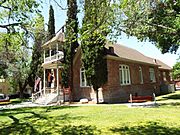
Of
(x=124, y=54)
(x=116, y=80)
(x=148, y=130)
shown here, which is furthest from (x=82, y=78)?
(x=148, y=130)

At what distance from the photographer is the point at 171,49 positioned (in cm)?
2767

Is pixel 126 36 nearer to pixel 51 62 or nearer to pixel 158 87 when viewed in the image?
pixel 51 62

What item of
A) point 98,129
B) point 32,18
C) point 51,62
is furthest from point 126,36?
point 51,62

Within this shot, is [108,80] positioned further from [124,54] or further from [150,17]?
[150,17]

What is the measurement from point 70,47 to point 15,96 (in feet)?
109

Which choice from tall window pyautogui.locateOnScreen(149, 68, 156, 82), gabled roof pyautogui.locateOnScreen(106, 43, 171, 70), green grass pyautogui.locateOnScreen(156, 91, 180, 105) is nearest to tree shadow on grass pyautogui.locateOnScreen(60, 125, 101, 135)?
green grass pyautogui.locateOnScreen(156, 91, 180, 105)

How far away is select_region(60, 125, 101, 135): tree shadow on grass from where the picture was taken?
904 cm

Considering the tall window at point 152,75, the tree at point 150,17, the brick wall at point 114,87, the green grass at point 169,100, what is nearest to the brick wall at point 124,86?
the brick wall at point 114,87

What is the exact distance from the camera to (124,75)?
26969 millimetres

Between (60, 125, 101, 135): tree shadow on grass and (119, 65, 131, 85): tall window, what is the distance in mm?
16235

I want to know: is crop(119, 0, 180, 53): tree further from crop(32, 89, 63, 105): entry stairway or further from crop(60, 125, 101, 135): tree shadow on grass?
crop(32, 89, 63, 105): entry stairway

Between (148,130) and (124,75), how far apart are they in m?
18.1

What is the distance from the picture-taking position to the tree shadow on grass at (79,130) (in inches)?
356

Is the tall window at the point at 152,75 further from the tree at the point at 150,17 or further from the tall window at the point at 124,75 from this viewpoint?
the tree at the point at 150,17
